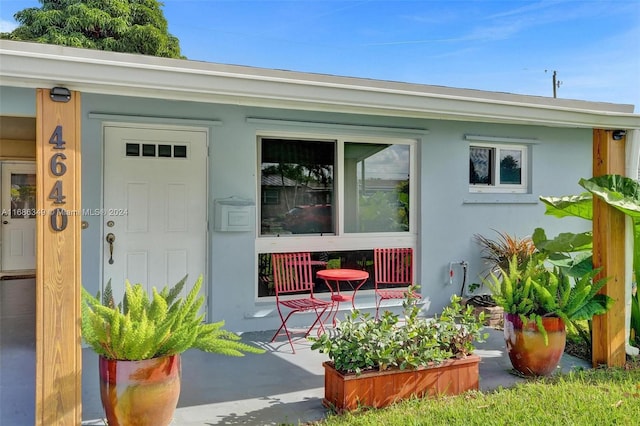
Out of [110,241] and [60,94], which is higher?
[60,94]

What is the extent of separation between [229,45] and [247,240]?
75.0 ft

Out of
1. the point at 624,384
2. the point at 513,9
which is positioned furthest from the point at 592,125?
the point at 513,9

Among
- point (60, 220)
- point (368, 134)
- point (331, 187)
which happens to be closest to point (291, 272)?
point (331, 187)

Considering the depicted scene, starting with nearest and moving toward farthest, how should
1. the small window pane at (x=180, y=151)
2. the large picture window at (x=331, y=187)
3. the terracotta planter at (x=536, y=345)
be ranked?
the terracotta planter at (x=536, y=345) → the small window pane at (x=180, y=151) → the large picture window at (x=331, y=187)

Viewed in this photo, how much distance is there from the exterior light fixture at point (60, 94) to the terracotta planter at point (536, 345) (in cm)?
375

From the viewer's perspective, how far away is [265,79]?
3.26 m

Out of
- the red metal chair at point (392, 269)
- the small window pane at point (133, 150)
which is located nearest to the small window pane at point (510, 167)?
the red metal chair at point (392, 269)

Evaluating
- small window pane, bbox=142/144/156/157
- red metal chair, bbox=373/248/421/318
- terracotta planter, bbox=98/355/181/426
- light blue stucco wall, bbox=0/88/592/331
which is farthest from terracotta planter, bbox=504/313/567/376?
small window pane, bbox=142/144/156/157

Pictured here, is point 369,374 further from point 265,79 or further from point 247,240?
point 247,240

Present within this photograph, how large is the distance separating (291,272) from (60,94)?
3.46m

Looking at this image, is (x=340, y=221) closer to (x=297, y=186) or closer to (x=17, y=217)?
(x=297, y=186)

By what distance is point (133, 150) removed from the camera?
17.4 feet

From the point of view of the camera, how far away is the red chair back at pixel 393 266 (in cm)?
631

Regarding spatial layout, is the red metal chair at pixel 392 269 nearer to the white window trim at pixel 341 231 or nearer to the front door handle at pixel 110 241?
the white window trim at pixel 341 231
